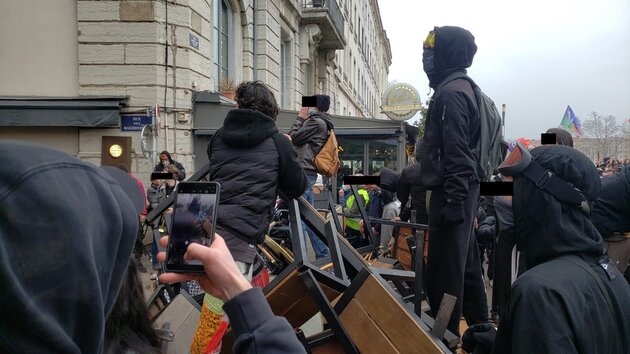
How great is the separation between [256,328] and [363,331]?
42.7 inches

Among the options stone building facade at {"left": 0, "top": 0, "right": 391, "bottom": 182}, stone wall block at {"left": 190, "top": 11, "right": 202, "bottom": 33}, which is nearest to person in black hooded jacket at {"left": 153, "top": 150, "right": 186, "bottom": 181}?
stone building facade at {"left": 0, "top": 0, "right": 391, "bottom": 182}

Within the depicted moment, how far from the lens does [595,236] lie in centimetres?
173

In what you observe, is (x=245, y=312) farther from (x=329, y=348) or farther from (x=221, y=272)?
(x=329, y=348)

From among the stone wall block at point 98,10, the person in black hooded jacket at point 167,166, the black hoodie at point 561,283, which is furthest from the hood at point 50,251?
the stone wall block at point 98,10

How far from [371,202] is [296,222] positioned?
4.93 m

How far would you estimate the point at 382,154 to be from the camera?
1272 cm

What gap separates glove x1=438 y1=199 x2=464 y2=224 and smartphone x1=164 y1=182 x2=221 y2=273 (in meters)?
1.87

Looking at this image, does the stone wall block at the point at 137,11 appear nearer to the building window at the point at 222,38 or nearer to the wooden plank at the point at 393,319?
the building window at the point at 222,38

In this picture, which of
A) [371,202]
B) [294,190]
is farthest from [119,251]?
[371,202]

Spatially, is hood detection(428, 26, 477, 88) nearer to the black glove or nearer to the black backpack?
the black backpack

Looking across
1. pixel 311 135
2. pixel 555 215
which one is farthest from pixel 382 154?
pixel 555 215

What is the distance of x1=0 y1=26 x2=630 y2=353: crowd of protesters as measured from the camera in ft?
2.18

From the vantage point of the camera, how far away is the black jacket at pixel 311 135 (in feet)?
16.2

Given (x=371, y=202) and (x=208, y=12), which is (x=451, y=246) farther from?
(x=208, y=12)
